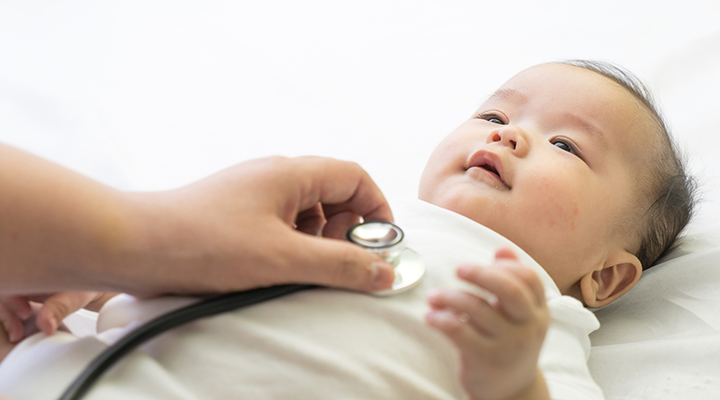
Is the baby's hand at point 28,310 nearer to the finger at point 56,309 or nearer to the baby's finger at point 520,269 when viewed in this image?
the finger at point 56,309

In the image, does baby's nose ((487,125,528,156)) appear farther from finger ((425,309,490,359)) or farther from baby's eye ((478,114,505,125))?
finger ((425,309,490,359))

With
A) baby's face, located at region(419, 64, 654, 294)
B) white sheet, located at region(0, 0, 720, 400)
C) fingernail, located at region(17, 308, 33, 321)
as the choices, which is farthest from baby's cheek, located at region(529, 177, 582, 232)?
fingernail, located at region(17, 308, 33, 321)

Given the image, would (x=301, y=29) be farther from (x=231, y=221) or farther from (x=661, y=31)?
(x=231, y=221)

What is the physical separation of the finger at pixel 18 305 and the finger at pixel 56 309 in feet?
0.07

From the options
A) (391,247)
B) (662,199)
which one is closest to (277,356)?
(391,247)

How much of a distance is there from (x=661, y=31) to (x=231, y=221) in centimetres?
179

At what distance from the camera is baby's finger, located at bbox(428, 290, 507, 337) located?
0.67 m

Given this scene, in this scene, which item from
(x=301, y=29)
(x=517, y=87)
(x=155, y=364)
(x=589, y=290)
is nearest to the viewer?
(x=155, y=364)

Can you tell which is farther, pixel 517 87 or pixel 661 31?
pixel 661 31

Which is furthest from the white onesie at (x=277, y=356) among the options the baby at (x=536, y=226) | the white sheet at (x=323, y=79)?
the white sheet at (x=323, y=79)

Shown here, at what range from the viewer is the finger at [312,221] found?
93 centimetres

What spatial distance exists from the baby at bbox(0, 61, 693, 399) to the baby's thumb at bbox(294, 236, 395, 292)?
2.0 inches

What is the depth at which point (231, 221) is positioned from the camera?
74 centimetres

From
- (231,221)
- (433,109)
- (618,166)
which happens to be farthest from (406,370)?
(433,109)
